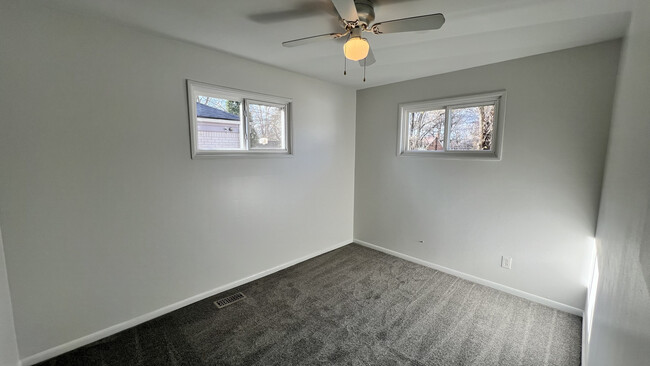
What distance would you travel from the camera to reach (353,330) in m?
2.14

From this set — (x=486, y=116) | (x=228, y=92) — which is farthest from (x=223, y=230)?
(x=486, y=116)

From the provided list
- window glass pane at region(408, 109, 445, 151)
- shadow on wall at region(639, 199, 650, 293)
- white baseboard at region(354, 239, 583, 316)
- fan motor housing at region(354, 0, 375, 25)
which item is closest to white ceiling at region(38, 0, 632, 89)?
fan motor housing at region(354, 0, 375, 25)

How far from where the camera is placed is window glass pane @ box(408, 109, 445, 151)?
321 centimetres

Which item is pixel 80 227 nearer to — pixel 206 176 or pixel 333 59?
pixel 206 176

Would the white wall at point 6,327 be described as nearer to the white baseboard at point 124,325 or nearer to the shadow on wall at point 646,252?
the white baseboard at point 124,325

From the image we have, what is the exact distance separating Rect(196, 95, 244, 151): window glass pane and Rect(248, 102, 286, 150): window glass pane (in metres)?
0.14

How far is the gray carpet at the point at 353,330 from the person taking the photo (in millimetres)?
1860

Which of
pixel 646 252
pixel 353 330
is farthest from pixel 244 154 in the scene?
pixel 646 252

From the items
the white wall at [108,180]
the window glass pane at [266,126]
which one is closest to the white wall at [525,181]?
the window glass pane at [266,126]

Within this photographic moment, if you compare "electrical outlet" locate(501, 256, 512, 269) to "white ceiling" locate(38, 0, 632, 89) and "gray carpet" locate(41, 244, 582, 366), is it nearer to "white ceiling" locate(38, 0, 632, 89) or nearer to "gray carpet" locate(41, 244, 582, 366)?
"gray carpet" locate(41, 244, 582, 366)

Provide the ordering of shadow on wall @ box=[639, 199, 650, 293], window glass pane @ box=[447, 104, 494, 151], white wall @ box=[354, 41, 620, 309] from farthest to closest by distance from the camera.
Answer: window glass pane @ box=[447, 104, 494, 151], white wall @ box=[354, 41, 620, 309], shadow on wall @ box=[639, 199, 650, 293]

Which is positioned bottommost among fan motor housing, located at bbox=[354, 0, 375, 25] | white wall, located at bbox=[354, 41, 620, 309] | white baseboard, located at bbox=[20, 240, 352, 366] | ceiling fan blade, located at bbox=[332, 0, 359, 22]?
white baseboard, located at bbox=[20, 240, 352, 366]

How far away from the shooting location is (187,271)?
247 centimetres

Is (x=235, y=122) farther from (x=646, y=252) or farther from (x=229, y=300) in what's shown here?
(x=646, y=252)
